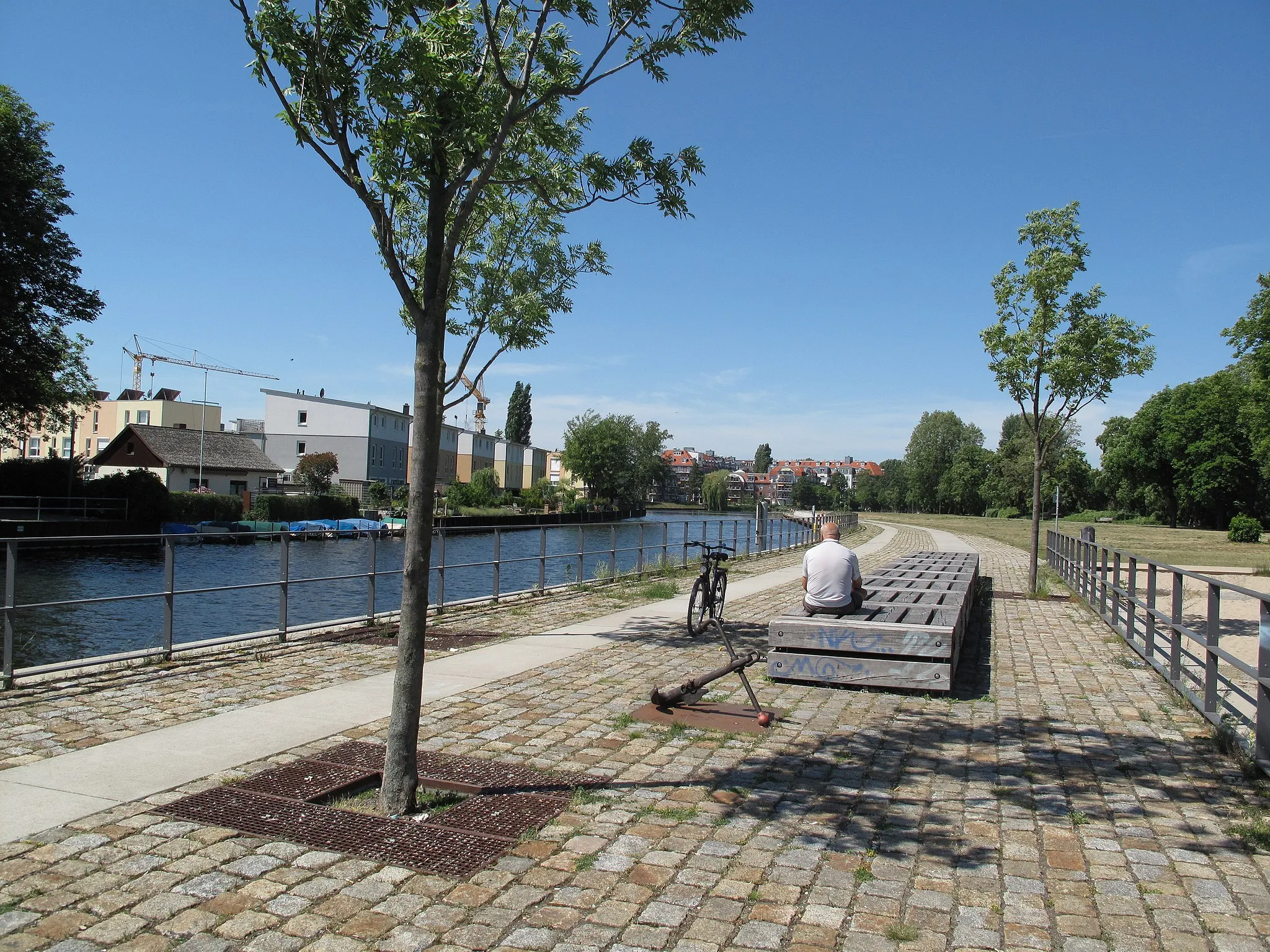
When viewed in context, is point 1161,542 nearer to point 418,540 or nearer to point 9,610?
point 418,540

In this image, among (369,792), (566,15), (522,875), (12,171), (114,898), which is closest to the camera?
(114,898)

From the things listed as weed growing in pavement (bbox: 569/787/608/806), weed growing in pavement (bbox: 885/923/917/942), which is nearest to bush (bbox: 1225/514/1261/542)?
weed growing in pavement (bbox: 569/787/608/806)

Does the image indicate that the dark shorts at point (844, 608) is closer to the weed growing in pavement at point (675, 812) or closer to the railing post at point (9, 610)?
the weed growing in pavement at point (675, 812)

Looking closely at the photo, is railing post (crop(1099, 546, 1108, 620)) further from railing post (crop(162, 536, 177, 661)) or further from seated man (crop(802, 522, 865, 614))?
railing post (crop(162, 536, 177, 661))

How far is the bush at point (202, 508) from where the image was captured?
48594mm

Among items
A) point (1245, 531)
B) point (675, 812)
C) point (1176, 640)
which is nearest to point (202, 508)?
point (1176, 640)

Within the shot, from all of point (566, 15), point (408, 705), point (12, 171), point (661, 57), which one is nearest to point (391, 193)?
point (566, 15)

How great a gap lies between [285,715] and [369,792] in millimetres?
1810

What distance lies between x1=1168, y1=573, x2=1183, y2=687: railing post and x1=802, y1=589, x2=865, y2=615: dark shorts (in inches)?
105

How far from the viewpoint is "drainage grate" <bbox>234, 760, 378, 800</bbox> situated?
483cm

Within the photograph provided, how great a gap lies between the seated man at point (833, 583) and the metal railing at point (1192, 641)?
274 cm

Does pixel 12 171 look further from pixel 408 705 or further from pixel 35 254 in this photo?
pixel 408 705

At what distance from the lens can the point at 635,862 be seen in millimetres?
4078

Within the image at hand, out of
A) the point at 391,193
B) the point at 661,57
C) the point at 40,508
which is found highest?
the point at 661,57
